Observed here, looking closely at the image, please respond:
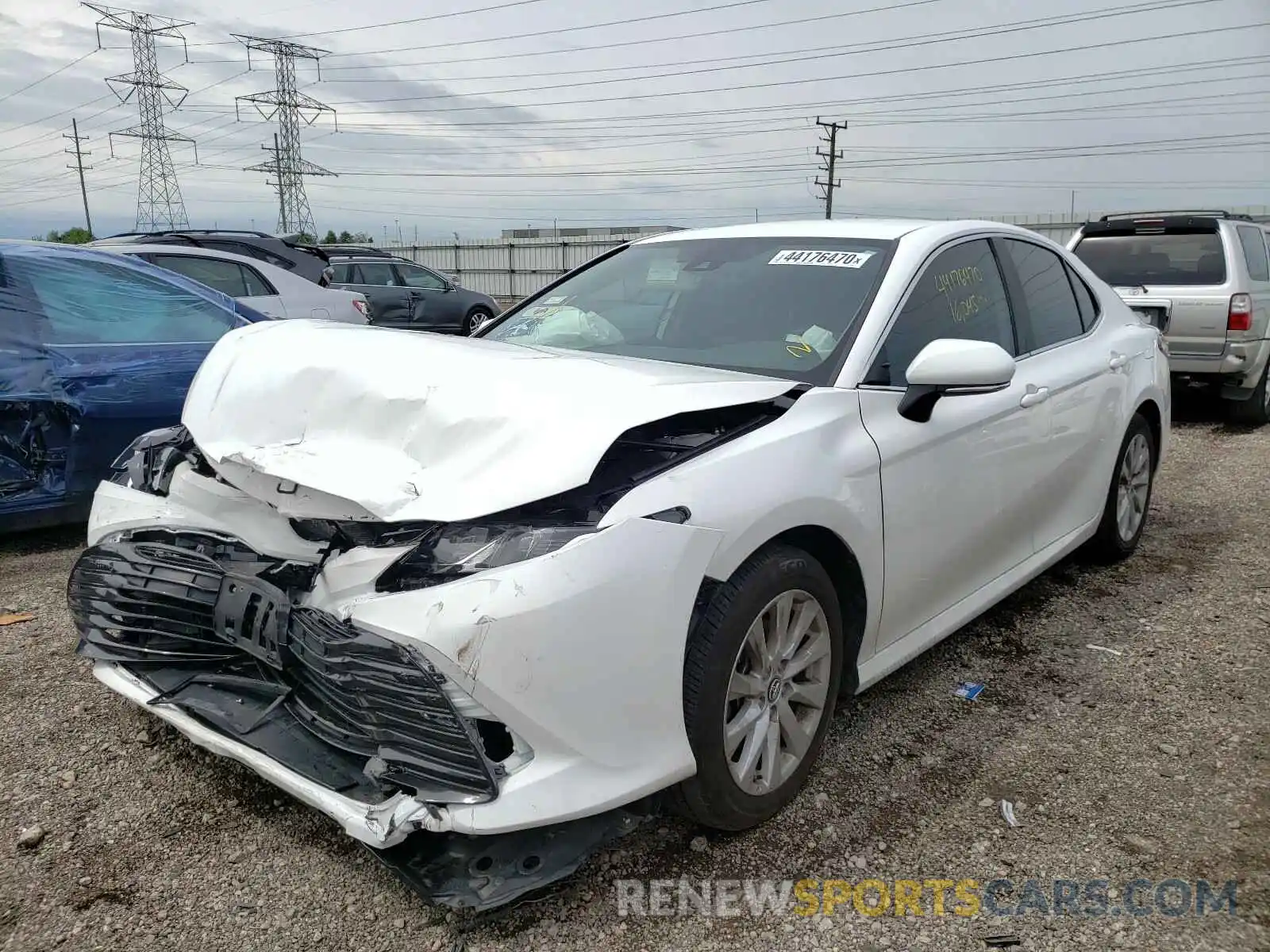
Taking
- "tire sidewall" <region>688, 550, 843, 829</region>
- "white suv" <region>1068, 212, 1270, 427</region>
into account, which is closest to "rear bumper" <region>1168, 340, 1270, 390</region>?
"white suv" <region>1068, 212, 1270, 427</region>

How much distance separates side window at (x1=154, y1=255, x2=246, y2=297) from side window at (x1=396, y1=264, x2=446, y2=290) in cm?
943

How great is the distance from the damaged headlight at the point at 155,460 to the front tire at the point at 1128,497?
3.84m

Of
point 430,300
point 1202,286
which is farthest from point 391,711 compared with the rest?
point 430,300

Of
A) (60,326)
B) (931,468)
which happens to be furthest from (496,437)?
(60,326)

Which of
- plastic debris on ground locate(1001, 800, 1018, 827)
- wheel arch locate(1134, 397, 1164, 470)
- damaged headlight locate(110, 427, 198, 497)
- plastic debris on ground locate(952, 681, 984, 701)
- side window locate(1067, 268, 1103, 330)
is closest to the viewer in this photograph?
plastic debris on ground locate(1001, 800, 1018, 827)

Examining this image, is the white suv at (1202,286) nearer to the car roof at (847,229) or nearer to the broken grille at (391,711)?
the car roof at (847,229)

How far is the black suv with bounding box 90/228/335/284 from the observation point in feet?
37.8

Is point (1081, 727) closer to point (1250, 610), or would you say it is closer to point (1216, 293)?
point (1250, 610)

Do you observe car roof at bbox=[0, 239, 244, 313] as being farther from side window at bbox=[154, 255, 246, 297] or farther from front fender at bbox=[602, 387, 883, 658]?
front fender at bbox=[602, 387, 883, 658]

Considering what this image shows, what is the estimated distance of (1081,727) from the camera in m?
3.11

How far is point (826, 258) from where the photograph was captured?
128 inches

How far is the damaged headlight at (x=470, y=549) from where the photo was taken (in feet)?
6.59
